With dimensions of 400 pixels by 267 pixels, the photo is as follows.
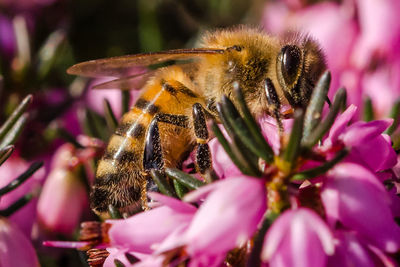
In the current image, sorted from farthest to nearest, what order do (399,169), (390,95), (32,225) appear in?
(390,95) < (32,225) < (399,169)

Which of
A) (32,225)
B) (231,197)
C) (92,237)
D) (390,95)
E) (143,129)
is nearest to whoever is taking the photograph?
(231,197)

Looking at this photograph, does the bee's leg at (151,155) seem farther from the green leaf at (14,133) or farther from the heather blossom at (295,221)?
the heather blossom at (295,221)

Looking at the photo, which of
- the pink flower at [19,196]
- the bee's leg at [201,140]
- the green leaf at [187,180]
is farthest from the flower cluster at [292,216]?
the pink flower at [19,196]

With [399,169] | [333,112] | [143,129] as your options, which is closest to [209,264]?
[333,112]

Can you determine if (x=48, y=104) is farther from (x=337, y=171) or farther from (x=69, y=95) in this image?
(x=337, y=171)

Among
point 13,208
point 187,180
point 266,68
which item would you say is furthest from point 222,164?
point 13,208

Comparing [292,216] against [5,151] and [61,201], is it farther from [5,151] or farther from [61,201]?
[61,201]

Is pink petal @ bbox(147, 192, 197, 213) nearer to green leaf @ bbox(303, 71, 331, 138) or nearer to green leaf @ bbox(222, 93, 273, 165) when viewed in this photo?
green leaf @ bbox(222, 93, 273, 165)
